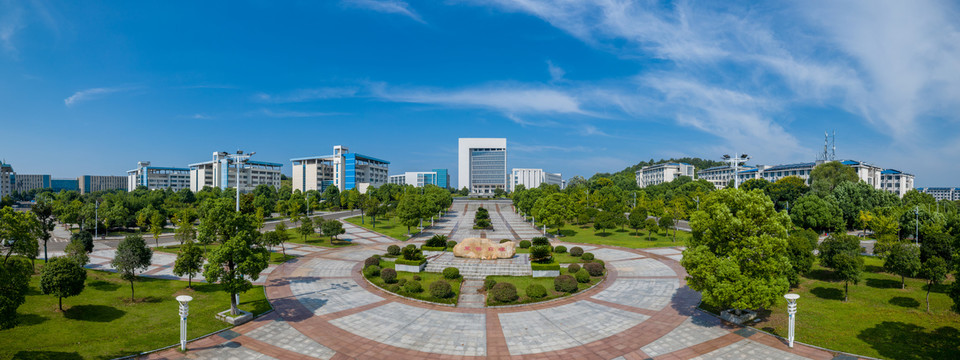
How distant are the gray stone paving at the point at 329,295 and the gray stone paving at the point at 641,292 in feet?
47.3

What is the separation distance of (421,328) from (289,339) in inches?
230

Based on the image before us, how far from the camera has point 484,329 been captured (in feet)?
61.9

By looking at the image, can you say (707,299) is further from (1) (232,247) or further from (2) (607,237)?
(2) (607,237)

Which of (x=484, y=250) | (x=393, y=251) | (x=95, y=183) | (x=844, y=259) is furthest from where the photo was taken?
(x=95, y=183)

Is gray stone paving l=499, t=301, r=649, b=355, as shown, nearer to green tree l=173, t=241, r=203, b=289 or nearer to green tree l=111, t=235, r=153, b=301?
green tree l=173, t=241, r=203, b=289

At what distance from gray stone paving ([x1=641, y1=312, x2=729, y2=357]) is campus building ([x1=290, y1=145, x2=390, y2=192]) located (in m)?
116

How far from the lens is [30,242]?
22.4 meters

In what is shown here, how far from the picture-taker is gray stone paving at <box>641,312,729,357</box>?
16.5 metres

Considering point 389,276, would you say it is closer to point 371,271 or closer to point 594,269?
point 371,271

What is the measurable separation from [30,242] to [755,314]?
3995 centimetres

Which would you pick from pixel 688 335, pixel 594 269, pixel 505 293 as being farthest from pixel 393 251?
pixel 688 335

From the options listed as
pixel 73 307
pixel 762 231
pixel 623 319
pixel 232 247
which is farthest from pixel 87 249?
pixel 762 231

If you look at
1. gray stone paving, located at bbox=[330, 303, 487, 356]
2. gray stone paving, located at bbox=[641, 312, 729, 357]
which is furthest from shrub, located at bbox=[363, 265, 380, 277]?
gray stone paving, located at bbox=[641, 312, 729, 357]

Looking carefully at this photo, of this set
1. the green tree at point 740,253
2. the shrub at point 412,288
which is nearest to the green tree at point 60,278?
the shrub at point 412,288
